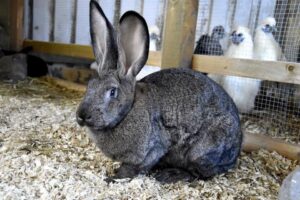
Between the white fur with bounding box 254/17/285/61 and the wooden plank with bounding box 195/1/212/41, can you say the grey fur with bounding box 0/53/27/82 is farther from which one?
the white fur with bounding box 254/17/285/61

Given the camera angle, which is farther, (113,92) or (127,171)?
(127,171)

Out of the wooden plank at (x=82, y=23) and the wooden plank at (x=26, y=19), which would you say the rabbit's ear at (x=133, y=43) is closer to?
the wooden plank at (x=82, y=23)

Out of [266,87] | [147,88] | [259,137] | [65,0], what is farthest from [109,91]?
[65,0]

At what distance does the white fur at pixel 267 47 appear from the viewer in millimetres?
2945

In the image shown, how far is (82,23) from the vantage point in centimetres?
435

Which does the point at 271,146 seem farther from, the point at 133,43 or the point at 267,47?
the point at 133,43

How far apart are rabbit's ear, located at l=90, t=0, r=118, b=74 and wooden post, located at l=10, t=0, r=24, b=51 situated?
3012 millimetres

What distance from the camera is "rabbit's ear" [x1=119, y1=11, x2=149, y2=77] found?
5.38 ft

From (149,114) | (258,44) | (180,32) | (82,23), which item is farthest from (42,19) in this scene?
(149,114)

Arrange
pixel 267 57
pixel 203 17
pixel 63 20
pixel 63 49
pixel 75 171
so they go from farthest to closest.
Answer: pixel 63 20 < pixel 63 49 < pixel 203 17 < pixel 267 57 < pixel 75 171

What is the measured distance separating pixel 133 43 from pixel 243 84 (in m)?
1.56

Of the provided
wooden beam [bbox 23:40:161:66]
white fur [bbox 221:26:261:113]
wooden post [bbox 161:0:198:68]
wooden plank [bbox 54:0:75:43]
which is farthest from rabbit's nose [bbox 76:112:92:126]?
wooden plank [bbox 54:0:75:43]

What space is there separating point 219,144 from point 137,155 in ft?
1.38

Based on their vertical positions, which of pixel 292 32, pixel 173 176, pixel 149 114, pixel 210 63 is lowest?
pixel 173 176
